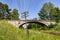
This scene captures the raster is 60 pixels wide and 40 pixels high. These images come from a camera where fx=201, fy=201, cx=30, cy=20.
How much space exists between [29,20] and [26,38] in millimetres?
59145

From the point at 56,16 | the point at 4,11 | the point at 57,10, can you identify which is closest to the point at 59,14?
the point at 56,16

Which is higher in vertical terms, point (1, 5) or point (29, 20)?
point (1, 5)

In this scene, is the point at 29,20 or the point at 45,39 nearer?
the point at 45,39

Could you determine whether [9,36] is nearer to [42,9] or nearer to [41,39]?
[41,39]

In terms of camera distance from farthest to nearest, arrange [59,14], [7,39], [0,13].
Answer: [0,13] → [59,14] → [7,39]

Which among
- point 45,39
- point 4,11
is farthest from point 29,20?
point 45,39

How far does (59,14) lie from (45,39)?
64.3m

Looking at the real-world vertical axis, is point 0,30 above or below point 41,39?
above

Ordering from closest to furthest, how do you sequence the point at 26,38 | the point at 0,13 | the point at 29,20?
1. the point at 26,38
2. the point at 29,20
3. the point at 0,13

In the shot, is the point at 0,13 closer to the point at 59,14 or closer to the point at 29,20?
the point at 29,20

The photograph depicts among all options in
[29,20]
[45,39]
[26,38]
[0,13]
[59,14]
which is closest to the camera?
[26,38]

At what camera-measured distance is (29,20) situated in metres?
68.7

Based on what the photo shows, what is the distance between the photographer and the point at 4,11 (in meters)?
81.7

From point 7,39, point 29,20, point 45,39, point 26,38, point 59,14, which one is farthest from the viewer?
point 59,14
